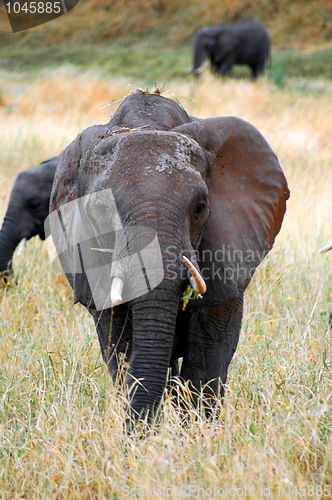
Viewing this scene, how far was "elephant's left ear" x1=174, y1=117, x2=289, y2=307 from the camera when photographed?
3.99 meters

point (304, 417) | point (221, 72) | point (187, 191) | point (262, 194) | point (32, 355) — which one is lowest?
point (221, 72)

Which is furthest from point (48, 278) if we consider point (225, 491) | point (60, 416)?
point (225, 491)

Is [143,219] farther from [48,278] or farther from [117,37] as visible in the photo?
[117,37]

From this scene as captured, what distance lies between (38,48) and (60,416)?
1149 inches

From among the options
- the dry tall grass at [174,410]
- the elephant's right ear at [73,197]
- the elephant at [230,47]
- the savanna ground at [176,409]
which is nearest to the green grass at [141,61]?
the elephant at [230,47]

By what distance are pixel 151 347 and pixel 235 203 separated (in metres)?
1.01

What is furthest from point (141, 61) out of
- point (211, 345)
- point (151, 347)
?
point (151, 347)

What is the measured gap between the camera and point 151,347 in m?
3.64

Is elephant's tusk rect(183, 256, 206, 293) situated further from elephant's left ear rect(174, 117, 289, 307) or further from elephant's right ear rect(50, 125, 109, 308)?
elephant's right ear rect(50, 125, 109, 308)

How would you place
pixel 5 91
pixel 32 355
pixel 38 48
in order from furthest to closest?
pixel 38 48 → pixel 5 91 → pixel 32 355

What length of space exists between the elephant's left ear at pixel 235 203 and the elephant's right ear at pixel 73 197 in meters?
0.51

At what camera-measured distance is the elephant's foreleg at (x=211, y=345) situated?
4226 mm

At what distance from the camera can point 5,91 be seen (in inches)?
861

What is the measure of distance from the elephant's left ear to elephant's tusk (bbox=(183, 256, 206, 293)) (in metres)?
0.44
